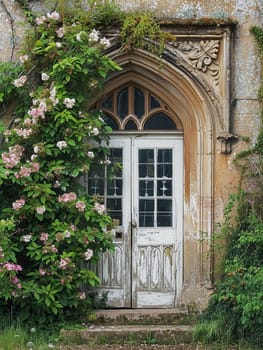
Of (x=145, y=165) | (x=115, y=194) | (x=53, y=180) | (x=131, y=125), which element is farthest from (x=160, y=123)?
(x=53, y=180)

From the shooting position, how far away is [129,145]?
938 cm

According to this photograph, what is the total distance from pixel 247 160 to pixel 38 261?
2757 mm

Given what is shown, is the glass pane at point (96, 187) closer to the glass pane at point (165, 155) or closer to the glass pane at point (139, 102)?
the glass pane at point (165, 155)

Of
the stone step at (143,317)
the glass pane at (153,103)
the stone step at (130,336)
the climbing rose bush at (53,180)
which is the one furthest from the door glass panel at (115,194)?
the stone step at (130,336)

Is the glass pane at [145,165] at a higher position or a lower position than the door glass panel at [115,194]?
higher

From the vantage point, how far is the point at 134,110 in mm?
9430

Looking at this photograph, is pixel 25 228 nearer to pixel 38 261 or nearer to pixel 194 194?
pixel 38 261

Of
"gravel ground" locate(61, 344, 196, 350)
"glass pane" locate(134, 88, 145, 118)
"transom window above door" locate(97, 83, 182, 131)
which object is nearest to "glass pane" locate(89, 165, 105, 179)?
"transom window above door" locate(97, 83, 182, 131)

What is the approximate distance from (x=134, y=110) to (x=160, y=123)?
366mm

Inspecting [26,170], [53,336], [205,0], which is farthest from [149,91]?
[53,336]

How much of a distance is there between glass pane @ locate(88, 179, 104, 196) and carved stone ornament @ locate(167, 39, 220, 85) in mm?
1777

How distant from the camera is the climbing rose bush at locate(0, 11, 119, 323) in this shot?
8281mm

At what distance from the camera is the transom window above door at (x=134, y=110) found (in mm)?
9406

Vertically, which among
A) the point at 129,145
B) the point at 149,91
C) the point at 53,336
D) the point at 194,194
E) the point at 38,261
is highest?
the point at 149,91
